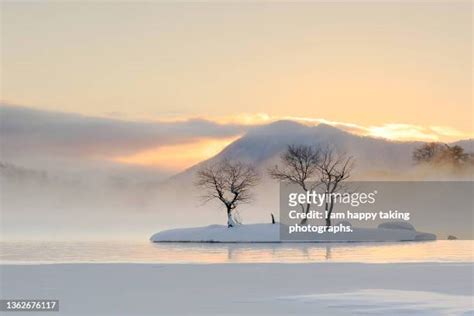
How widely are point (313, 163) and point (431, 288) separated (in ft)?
101

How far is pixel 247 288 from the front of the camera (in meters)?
16.6

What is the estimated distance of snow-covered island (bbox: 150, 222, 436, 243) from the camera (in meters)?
42.5

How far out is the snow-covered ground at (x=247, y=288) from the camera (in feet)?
44.5

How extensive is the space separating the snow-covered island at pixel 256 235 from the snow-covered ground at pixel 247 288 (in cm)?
1964

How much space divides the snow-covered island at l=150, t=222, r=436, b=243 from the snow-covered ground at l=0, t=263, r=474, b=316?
19641 millimetres

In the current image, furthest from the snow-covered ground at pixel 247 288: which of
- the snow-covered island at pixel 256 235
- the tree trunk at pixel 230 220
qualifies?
the tree trunk at pixel 230 220

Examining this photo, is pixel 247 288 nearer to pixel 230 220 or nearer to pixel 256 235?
pixel 256 235

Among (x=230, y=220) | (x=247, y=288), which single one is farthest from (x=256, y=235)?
(x=247, y=288)

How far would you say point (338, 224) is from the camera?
44344 mm

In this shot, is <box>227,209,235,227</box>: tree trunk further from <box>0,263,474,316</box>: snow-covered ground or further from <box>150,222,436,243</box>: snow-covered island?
<box>0,263,474,316</box>: snow-covered ground

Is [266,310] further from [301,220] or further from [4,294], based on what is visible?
[301,220]

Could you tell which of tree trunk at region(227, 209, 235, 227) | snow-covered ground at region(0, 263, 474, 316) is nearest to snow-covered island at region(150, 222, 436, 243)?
tree trunk at region(227, 209, 235, 227)

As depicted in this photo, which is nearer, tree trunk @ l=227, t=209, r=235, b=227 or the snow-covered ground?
the snow-covered ground

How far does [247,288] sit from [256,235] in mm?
26192
